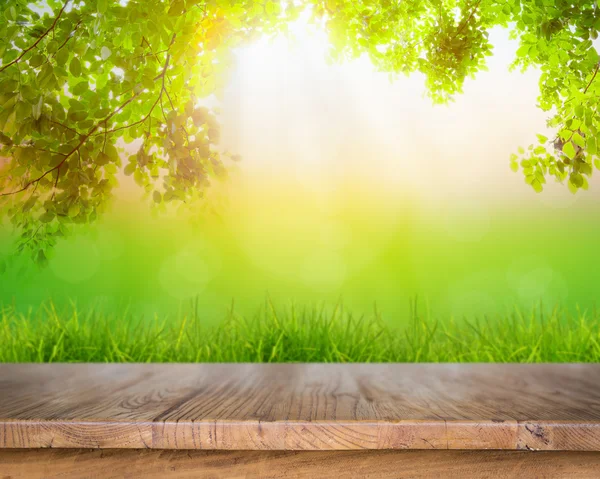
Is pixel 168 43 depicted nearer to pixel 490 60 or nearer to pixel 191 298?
pixel 191 298

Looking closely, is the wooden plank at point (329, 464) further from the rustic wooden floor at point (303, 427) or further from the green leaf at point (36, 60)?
the green leaf at point (36, 60)

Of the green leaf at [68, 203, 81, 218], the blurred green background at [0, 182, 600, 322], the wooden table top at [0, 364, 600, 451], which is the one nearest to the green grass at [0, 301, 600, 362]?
the blurred green background at [0, 182, 600, 322]

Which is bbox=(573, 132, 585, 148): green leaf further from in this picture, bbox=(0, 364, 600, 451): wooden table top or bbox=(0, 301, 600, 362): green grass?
bbox=(0, 301, 600, 362): green grass

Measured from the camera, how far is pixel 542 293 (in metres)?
2.31

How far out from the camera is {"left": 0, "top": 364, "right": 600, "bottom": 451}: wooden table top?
821 mm

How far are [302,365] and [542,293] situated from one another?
3.97 ft

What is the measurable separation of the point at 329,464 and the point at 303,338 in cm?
135

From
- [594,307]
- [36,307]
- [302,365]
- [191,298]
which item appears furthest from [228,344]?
[594,307]

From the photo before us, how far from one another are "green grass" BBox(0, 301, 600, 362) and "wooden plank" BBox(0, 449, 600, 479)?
128 centimetres

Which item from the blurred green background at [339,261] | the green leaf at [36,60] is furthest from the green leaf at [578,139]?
the green leaf at [36,60]

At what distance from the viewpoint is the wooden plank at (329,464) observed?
2.80ft

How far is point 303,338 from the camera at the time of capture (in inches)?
86.8

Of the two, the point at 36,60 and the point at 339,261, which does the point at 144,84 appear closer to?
the point at 36,60

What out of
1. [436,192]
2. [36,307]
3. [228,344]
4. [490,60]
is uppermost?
[490,60]
